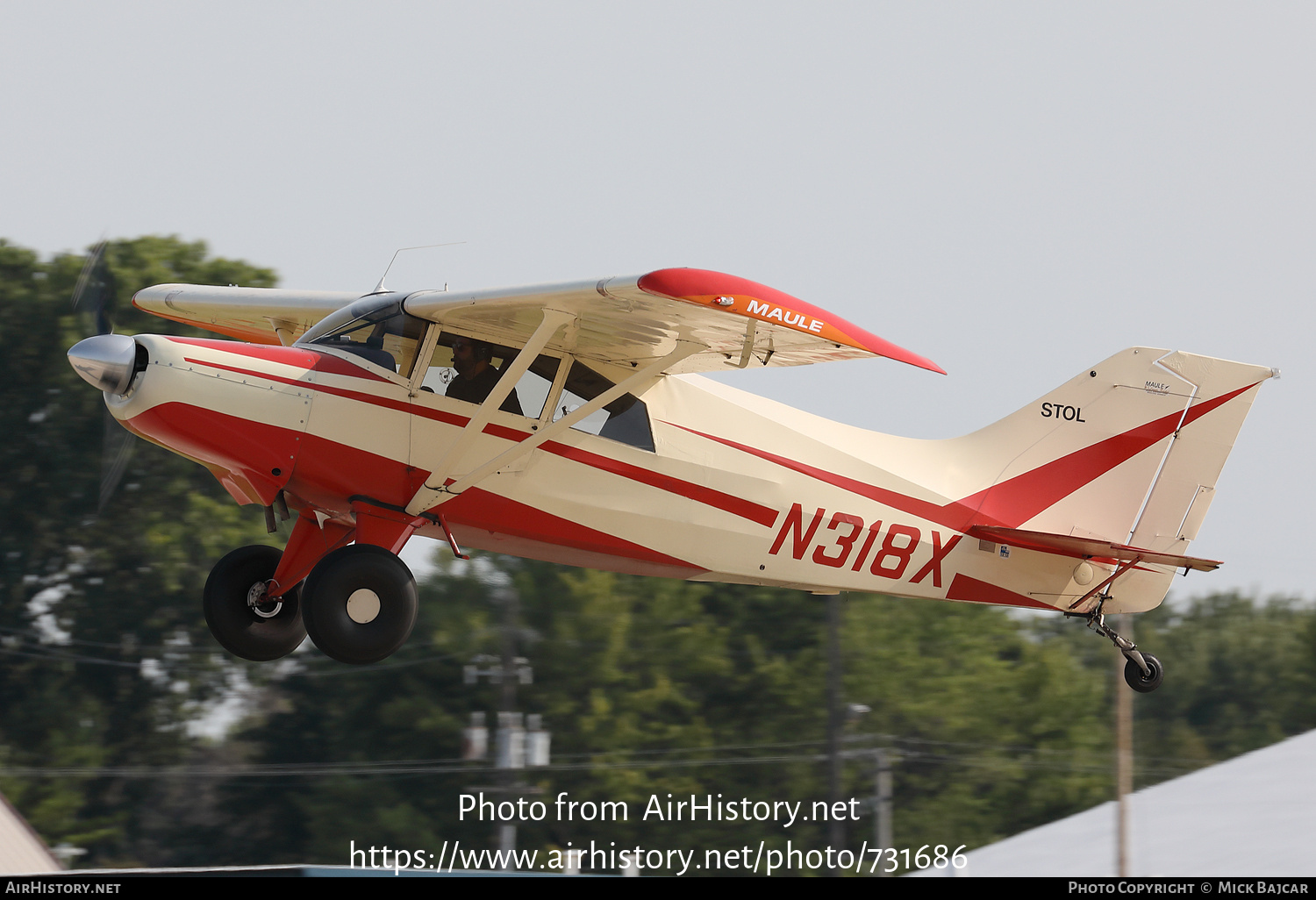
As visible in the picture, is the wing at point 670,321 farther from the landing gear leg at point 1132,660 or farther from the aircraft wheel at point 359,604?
the landing gear leg at point 1132,660

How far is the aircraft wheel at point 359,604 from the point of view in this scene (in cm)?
923

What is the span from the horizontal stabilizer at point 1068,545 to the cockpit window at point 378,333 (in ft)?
15.5

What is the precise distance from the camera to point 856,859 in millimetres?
33719

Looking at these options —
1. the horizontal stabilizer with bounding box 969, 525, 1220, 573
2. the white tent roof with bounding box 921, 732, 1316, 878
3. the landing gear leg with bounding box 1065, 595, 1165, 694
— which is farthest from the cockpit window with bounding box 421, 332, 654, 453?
the white tent roof with bounding box 921, 732, 1316, 878

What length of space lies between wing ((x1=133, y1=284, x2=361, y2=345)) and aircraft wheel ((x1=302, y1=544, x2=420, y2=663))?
10.2 ft

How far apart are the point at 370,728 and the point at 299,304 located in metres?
23.9

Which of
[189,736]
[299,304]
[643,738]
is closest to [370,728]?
[189,736]

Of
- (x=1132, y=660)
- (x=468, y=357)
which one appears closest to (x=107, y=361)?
(x=468, y=357)

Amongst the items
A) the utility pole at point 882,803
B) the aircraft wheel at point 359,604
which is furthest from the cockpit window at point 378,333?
the utility pole at point 882,803

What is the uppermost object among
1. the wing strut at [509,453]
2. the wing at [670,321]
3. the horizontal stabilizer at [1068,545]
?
the wing at [670,321]

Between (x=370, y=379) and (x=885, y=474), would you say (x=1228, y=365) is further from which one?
(x=370, y=379)

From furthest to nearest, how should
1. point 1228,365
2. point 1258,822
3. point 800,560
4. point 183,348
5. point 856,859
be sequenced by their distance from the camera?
point 856,859 → point 1258,822 → point 1228,365 → point 800,560 → point 183,348

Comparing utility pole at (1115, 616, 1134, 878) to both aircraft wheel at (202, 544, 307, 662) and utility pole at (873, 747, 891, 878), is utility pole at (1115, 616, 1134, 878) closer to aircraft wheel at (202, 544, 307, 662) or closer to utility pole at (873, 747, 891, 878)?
aircraft wheel at (202, 544, 307, 662)

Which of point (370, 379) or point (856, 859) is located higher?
point (370, 379)
